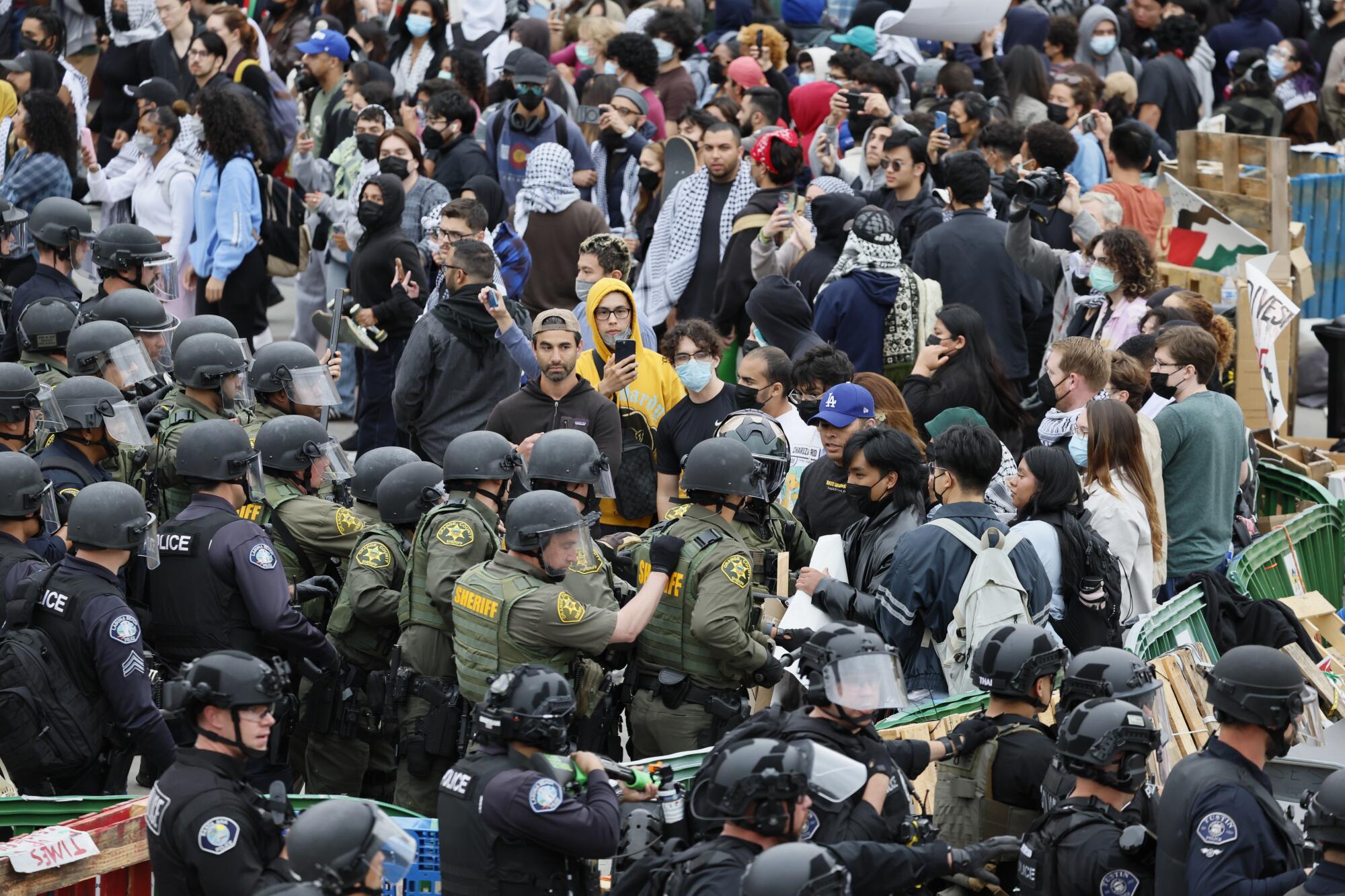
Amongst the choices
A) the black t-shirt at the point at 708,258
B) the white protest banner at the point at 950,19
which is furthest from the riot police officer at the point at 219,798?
the white protest banner at the point at 950,19

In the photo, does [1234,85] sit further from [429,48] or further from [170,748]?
[170,748]

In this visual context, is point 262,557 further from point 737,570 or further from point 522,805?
point 522,805

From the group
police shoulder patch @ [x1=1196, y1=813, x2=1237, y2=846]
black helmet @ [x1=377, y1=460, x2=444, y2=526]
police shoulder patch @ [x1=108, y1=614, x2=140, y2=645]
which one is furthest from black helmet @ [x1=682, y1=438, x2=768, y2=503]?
police shoulder patch @ [x1=1196, y1=813, x2=1237, y2=846]

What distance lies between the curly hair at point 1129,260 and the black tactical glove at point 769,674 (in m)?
4.04

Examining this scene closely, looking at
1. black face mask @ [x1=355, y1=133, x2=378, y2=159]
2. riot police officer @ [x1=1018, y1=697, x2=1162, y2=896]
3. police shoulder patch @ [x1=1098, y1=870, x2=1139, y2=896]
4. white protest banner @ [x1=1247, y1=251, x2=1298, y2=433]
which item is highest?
black face mask @ [x1=355, y1=133, x2=378, y2=159]

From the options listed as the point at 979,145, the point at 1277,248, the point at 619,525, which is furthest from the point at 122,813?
the point at 1277,248

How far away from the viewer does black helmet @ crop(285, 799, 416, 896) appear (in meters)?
4.22

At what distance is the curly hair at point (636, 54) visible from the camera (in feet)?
44.3

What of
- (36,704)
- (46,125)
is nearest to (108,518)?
(36,704)

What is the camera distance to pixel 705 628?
6.19m

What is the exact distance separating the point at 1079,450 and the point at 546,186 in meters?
4.37

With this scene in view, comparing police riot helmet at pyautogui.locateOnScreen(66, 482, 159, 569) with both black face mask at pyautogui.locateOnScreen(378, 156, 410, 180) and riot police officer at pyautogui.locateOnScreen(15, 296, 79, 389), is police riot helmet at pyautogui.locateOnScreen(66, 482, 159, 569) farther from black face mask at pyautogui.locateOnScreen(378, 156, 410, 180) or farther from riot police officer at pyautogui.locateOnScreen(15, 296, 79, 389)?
black face mask at pyautogui.locateOnScreen(378, 156, 410, 180)

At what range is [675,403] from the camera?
855 centimetres

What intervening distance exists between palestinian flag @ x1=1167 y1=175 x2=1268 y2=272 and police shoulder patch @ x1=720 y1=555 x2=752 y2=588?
22.3 feet
